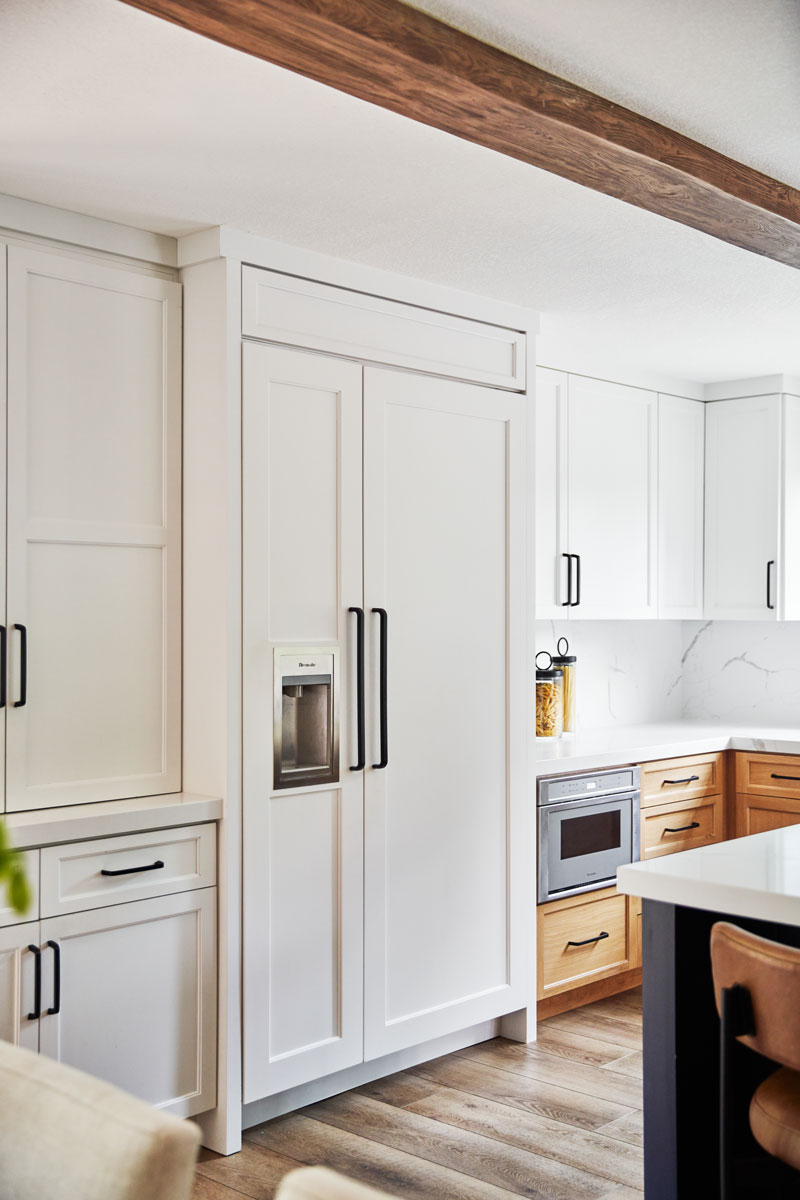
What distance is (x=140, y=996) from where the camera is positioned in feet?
9.73

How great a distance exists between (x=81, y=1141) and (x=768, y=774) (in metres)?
4.08

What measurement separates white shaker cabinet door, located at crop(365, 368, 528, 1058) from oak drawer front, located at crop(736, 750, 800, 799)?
1.38 metres

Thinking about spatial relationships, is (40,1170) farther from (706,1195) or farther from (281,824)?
(281,824)

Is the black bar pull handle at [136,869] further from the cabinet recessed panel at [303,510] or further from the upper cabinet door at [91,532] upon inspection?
the cabinet recessed panel at [303,510]

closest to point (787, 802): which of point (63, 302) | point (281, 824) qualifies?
point (281, 824)

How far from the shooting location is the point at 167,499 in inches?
128

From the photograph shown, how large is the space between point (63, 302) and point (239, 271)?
467mm

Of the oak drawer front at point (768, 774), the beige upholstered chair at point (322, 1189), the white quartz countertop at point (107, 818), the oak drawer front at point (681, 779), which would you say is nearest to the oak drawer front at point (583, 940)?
the oak drawer front at point (681, 779)

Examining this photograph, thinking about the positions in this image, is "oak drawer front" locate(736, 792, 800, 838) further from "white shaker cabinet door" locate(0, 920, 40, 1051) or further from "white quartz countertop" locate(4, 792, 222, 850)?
"white shaker cabinet door" locate(0, 920, 40, 1051)

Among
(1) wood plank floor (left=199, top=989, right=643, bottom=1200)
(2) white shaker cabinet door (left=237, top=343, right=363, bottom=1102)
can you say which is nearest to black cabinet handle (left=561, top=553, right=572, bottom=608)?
(2) white shaker cabinet door (left=237, top=343, right=363, bottom=1102)

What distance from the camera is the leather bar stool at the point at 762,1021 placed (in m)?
1.85

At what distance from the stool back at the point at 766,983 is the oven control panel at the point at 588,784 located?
2104 mm

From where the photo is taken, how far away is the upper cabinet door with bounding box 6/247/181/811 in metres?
2.93

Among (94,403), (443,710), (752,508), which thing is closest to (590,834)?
(443,710)
